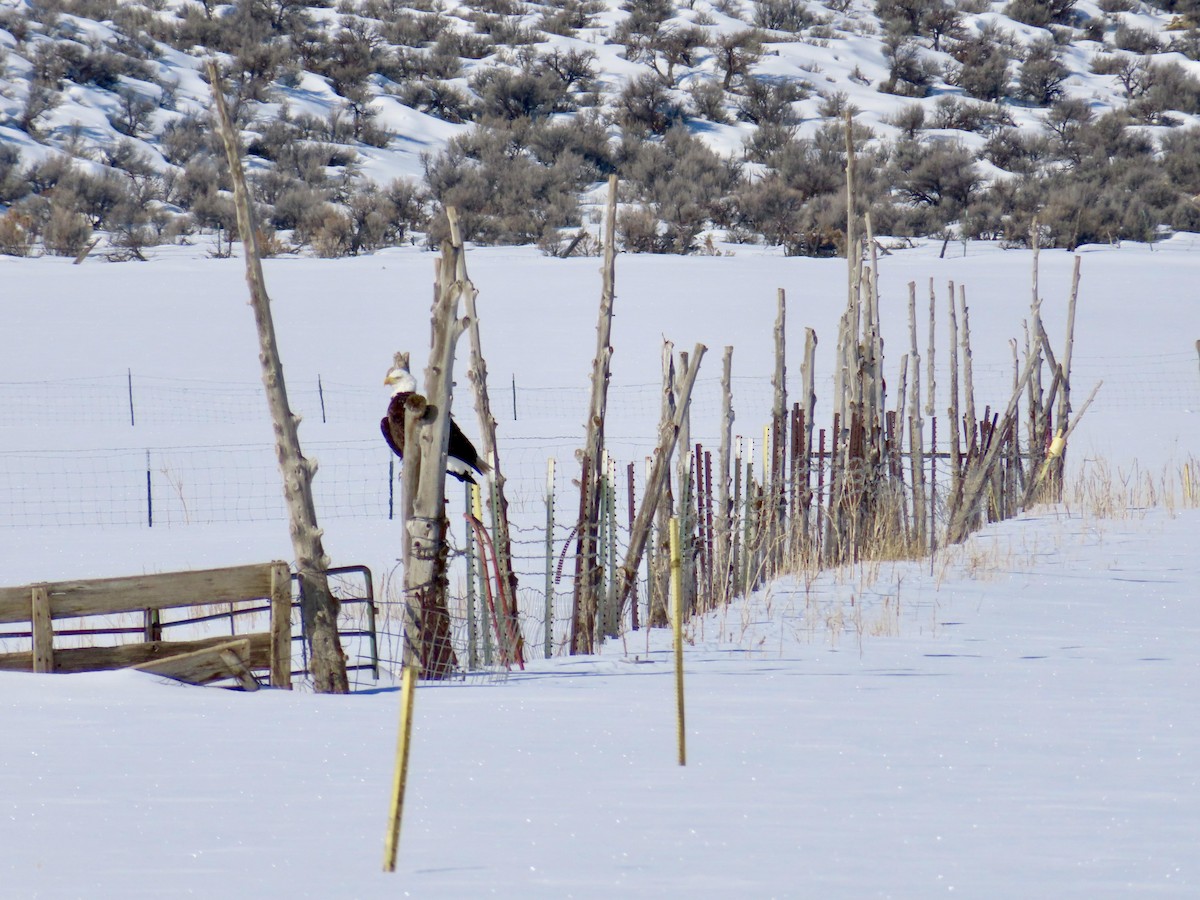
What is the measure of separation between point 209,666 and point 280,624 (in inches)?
11.9

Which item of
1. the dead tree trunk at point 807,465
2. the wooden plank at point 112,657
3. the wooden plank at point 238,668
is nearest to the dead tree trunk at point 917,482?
the dead tree trunk at point 807,465

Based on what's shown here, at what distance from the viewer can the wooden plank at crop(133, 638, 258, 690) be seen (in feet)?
17.6

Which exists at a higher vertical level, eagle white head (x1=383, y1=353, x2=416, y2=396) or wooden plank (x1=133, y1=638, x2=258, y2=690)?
eagle white head (x1=383, y1=353, x2=416, y2=396)

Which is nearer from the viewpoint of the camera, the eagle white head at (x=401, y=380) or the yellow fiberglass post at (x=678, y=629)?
the yellow fiberglass post at (x=678, y=629)

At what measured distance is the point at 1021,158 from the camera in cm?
3588

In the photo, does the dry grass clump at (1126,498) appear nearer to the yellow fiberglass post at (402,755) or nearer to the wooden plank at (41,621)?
the wooden plank at (41,621)

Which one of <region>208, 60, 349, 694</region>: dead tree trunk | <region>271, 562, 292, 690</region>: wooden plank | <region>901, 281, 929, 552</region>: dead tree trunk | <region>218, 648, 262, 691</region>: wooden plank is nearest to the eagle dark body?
<region>208, 60, 349, 694</region>: dead tree trunk

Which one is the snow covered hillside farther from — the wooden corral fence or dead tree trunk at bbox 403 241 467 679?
the wooden corral fence

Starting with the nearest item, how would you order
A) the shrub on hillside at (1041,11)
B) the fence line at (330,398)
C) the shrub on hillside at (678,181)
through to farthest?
the fence line at (330,398) → the shrub on hillside at (678,181) → the shrub on hillside at (1041,11)

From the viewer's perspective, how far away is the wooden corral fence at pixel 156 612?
545cm

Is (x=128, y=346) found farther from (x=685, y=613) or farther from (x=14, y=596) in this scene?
(x=14, y=596)

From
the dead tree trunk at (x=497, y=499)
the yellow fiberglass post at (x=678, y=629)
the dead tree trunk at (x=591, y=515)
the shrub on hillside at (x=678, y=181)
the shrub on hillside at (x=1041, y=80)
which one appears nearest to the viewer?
the yellow fiberglass post at (x=678, y=629)

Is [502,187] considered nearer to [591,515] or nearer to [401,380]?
[591,515]

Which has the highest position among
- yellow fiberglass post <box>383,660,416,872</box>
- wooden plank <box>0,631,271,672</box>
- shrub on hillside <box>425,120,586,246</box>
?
shrub on hillside <box>425,120,586,246</box>
